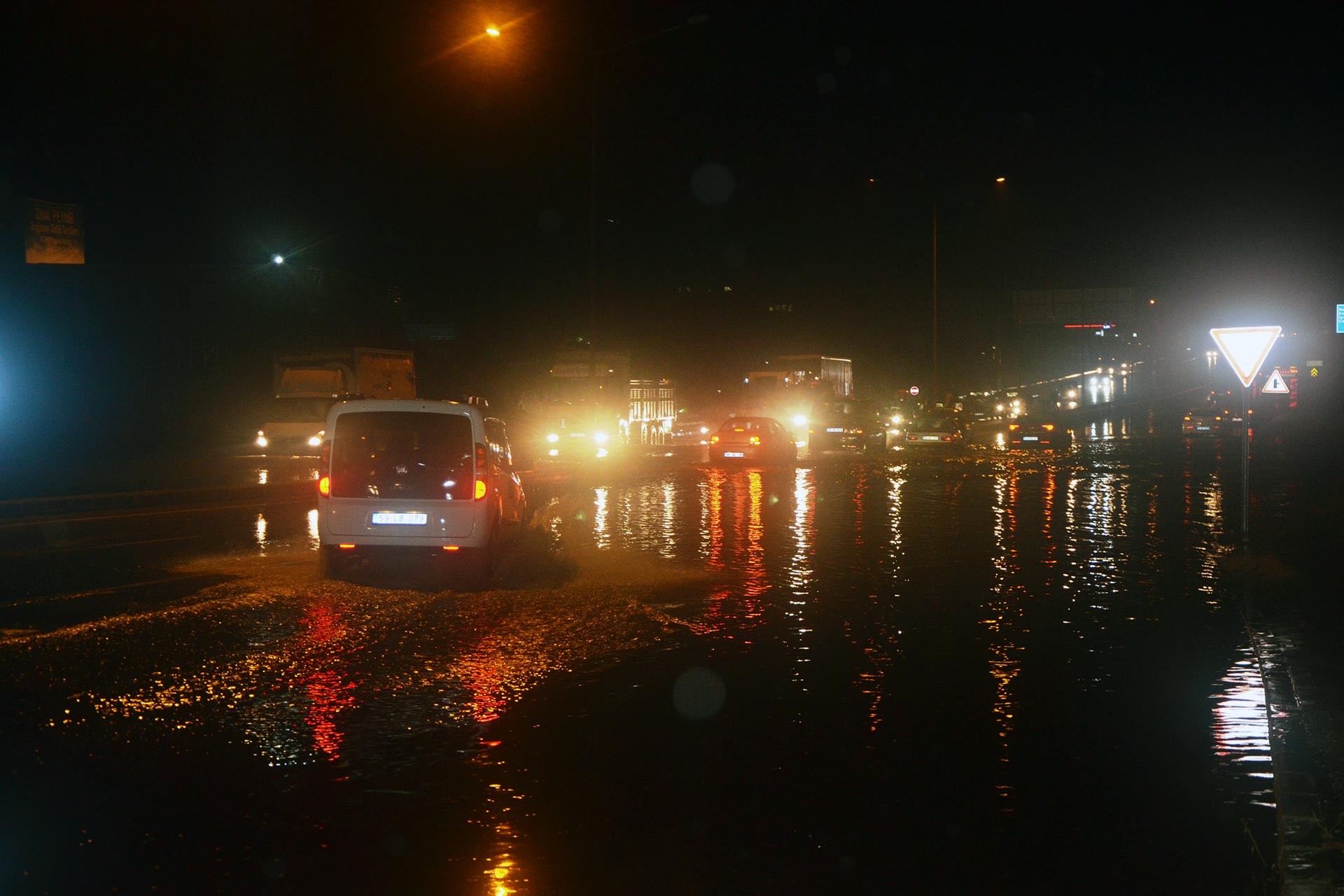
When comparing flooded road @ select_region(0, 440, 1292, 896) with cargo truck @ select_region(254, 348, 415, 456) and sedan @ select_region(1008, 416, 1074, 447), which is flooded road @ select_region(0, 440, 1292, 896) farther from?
sedan @ select_region(1008, 416, 1074, 447)

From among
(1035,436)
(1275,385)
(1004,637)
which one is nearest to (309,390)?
(1275,385)

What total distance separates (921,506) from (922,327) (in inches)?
2507

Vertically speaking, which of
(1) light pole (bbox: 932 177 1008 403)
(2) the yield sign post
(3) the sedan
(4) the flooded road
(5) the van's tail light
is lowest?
(4) the flooded road

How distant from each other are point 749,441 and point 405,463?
21912mm

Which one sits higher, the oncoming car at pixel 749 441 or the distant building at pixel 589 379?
the distant building at pixel 589 379

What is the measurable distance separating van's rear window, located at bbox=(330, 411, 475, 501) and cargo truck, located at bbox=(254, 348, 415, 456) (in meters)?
23.2

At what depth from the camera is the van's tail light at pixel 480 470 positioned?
12.9 meters

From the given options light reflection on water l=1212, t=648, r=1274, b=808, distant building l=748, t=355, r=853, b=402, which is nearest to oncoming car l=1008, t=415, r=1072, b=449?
distant building l=748, t=355, r=853, b=402

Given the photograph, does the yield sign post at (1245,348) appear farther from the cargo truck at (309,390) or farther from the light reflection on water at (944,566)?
the cargo truck at (309,390)

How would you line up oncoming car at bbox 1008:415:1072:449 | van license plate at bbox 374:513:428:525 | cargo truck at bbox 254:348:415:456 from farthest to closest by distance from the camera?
oncoming car at bbox 1008:415:1072:449 < cargo truck at bbox 254:348:415:456 < van license plate at bbox 374:513:428:525

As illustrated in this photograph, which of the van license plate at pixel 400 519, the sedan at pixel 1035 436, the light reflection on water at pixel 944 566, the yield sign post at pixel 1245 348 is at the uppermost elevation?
the yield sign post at pixel 1245 348

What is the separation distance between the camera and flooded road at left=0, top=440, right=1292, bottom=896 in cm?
524

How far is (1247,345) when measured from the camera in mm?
16828

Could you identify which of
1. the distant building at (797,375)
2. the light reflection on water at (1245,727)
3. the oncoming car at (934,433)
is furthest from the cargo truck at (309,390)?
the light reflection on water at (1245,727)
